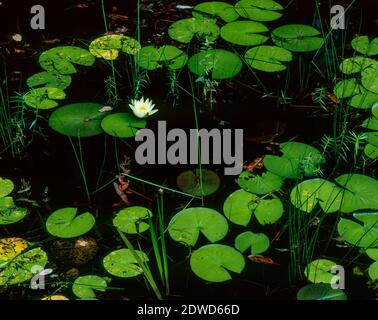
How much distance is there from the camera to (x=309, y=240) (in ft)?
6.87

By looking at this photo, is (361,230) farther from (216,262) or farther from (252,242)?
(216,262)

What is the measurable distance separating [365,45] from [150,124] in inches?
41.7

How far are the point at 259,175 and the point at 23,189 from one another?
2.77 ft

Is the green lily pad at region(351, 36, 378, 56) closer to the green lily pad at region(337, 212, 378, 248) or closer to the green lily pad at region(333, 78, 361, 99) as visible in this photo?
the green lily pad at region(333, 78, 361, 99)

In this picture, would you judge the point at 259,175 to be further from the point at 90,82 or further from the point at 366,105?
the point at 90,82

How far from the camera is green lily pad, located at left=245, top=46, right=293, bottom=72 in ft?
9.04

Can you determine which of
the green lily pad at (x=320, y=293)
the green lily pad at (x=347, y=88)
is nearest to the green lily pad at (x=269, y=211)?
the green lily pad at (x=320, y=293)

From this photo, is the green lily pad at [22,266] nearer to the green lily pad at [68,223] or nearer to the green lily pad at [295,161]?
the green lily pad at [68,223]

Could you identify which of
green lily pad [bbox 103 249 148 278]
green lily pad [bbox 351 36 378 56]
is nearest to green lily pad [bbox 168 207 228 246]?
green lily pad [bbox 103 249 148 278]

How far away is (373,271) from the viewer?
195 centimetres

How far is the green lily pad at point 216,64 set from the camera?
2.72 meters

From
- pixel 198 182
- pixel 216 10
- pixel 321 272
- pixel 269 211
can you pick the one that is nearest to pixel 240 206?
pixel 269 211

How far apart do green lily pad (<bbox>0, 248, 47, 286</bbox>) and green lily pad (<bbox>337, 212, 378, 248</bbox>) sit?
959mm

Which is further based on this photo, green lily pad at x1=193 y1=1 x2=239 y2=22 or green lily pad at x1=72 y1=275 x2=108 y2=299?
green lily pad at x1=193 y1=1 x2=239 y2=22
